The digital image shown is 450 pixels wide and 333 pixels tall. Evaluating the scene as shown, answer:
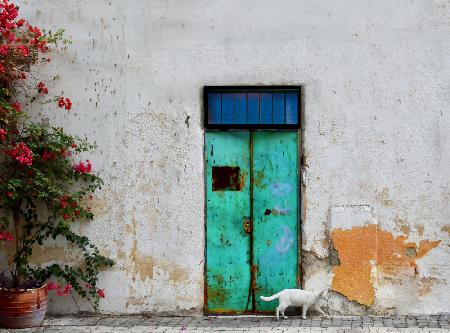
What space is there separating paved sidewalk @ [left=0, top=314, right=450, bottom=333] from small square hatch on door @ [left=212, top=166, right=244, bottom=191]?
1446 millimetres

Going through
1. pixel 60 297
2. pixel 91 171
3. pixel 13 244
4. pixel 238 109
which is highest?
pixel 238 109

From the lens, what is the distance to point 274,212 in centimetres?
933

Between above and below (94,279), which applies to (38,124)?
above

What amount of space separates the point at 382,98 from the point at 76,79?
3.39 m

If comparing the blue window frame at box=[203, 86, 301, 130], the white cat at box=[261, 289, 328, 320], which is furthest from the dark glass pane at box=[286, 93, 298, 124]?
the white cat at box=[261, 289, 328, 320]

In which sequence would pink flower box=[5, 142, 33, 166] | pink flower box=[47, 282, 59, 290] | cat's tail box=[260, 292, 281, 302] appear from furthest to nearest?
pink flower box=[47, 282, 59, 290], cat's tail box=[260, 292, 281, 302], pink flower box=[5, 142, 33, 166]

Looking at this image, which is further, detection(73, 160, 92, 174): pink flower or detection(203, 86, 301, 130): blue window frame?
detection(203, 86, 301, 130): blue window frame

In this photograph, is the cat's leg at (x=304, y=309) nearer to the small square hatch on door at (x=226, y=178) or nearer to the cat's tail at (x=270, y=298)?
the cat's tail at (x=270, y=298)

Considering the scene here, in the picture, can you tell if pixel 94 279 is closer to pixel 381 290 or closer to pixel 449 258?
pixel 381 290

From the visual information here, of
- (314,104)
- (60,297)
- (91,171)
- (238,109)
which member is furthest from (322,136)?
(60,297)

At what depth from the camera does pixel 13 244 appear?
370 inches

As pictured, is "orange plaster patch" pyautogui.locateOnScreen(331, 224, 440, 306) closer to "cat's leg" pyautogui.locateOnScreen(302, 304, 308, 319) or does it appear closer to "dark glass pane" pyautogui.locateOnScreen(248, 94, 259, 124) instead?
"cat's leg" pyautogui.locateOnScreen(302, 304, 308, 319)

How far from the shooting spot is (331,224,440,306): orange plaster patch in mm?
9180

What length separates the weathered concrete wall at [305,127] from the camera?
9.16 m
